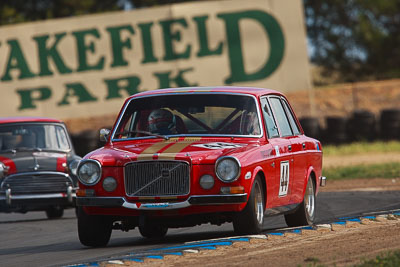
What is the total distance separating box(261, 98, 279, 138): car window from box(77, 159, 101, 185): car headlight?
6.30 ft

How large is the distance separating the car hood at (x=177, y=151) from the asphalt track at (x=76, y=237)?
884 mm

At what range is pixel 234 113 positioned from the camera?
35.1ft

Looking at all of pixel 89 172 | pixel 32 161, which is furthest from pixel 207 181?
pixel 32 161

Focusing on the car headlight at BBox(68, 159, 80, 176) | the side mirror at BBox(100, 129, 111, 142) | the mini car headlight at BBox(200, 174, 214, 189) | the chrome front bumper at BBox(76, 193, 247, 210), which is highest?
the side mirror at BBox(100, 129, 111, 142)

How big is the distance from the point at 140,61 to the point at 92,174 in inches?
881

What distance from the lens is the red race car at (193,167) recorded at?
9.51 metres

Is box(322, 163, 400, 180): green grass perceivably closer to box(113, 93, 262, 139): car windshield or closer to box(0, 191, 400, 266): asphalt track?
box(0, 191, 400, 266): asphalt track

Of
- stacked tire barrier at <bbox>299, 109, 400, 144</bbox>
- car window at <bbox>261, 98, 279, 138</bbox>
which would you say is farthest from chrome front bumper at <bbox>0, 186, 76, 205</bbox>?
stacked tire barrier at <bbox>299, 109, 400, 144</bbox>

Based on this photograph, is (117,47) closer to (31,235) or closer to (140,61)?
(140,61)

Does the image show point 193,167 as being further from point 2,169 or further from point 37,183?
point 2,169

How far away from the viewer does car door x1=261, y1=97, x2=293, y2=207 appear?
10.4 m

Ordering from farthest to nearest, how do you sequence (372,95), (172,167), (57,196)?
(372,95) → (57,196) → (172,167)

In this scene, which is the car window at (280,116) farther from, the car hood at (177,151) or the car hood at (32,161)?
the car hood at (32,161)

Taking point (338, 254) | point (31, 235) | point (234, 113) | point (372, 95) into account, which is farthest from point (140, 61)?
point (338, 254)
